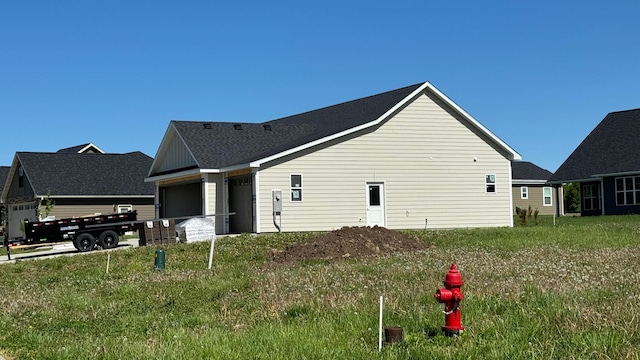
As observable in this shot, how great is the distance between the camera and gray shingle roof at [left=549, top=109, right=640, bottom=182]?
46031mm

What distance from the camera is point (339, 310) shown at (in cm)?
979

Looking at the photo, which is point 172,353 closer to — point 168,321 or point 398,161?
point 168,321

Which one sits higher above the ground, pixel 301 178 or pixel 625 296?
pixel 301 178

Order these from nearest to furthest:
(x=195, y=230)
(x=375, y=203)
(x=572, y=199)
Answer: (x=195, y=230)
(x=375, y=203)
(x=572, y=199)

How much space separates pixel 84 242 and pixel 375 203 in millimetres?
11982

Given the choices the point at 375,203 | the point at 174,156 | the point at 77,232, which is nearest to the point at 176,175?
the point at 174,156

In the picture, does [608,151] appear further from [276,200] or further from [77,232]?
[77,232]

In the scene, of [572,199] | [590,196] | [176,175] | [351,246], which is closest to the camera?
[351,246]

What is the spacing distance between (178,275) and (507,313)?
9.31 metres

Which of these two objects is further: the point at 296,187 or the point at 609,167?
the point at 609,167

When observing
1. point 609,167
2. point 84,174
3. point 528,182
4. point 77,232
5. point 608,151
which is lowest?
point 77,232

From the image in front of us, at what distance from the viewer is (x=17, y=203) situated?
51906mm

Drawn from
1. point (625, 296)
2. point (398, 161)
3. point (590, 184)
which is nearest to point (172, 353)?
point (625, 296)

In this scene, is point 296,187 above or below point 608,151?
below
